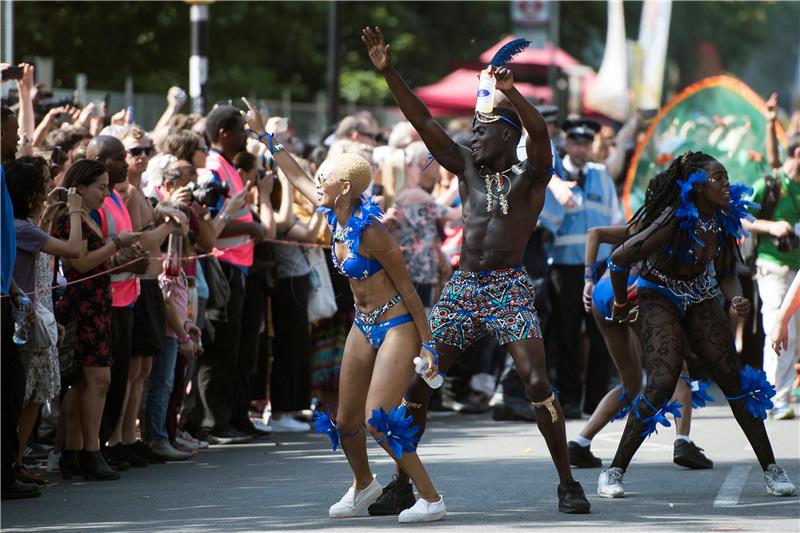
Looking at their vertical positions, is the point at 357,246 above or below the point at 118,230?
above

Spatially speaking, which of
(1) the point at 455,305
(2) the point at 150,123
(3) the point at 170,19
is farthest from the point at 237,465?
(3) the point at 170,19

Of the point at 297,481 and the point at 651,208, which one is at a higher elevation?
the point at 651,208

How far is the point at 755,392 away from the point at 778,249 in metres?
4.40

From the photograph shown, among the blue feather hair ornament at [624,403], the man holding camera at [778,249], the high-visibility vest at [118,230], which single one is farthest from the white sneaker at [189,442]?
the man holding camera at [778,249]

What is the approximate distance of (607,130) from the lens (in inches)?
672

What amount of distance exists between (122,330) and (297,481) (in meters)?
1.45

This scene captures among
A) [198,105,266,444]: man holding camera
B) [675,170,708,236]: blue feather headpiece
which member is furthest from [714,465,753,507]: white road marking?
[198,105,266,444]: man holding camera

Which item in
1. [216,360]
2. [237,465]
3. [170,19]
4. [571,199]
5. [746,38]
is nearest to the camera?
[237,465]

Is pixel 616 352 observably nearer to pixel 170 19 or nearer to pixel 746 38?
pixel 170 19

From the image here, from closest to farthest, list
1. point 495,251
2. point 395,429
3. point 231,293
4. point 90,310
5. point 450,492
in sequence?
point 395,429, point 495,251, point 450,492, point 90,310, point 231,293

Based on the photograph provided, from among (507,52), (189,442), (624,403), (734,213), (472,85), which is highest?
(507,52)

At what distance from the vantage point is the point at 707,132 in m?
15.5

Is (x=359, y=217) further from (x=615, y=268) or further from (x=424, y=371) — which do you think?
(x=615, y=268)

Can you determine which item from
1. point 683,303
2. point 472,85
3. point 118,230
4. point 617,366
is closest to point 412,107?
point 683,303
